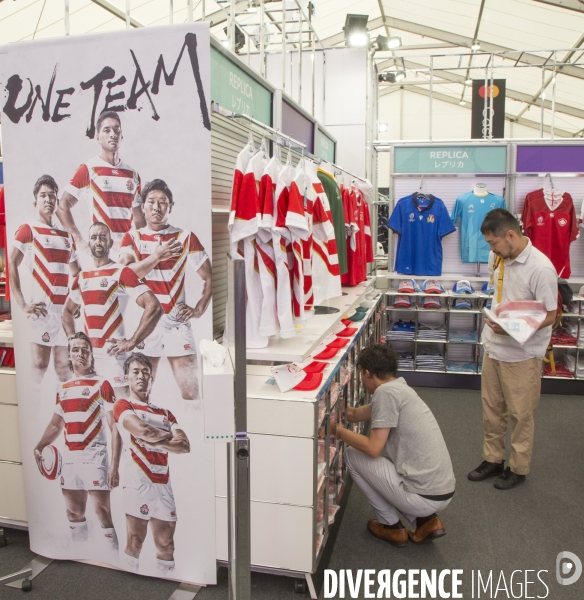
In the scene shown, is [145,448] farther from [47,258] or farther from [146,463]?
[47,258]

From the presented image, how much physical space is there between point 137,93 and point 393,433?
2.12m

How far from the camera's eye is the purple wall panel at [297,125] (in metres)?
3.97

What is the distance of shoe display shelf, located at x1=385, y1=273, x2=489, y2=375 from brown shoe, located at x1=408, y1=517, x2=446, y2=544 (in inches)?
133

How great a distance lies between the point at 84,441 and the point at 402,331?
4.36 metres

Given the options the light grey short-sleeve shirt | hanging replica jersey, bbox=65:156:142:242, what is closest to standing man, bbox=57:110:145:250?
hanging replica jersey, bbox=65:156:142:242

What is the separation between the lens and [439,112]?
19.0m

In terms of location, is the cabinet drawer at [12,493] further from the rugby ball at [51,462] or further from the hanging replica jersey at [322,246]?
the hanging replica jersey at [322,246]

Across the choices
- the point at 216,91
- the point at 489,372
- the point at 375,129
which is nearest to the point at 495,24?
the point at 375,129

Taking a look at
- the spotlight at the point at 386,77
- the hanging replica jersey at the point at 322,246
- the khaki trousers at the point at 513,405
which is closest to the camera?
the hanging replica jersey at the point at 322,246

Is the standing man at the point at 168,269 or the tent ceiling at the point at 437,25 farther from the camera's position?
the tent ceiling at the point at 437,25

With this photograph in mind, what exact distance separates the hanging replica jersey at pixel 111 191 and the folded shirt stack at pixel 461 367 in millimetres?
4613

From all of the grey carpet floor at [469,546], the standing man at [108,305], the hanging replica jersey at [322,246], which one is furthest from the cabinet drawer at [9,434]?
the hanging replica jersey at [322,246]

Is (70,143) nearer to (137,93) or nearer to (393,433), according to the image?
(137,93)

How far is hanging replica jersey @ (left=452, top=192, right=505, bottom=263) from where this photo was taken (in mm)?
6695
